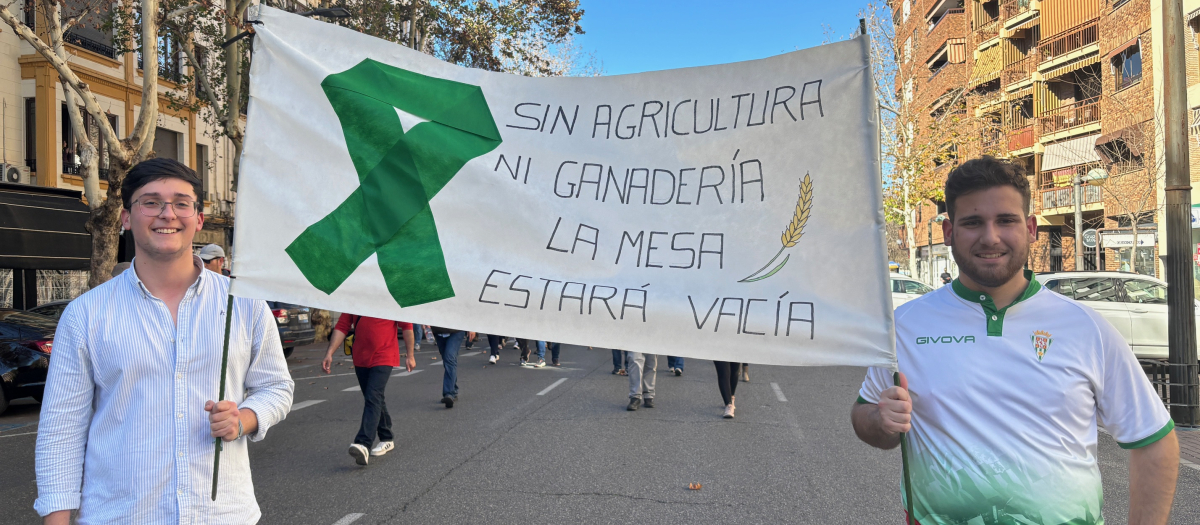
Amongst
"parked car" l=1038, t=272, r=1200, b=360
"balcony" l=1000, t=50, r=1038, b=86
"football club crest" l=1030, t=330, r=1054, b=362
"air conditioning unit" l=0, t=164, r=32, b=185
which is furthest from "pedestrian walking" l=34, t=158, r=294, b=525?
"balcony" l=1000, t=50, r=1038, b=86

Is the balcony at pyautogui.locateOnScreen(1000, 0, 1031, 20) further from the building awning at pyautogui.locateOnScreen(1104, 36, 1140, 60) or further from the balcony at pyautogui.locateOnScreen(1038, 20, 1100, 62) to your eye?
the building awning at pyautogui.locateOnScreen(1104, 36, 1140, 60)

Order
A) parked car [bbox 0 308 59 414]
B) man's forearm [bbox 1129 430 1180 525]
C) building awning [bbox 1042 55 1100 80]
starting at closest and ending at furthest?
man's forearm [bbox 1129 430 1180 525], parked car [bbox 0 308 59 414], building awning [bbox 1042 55 1100 80]

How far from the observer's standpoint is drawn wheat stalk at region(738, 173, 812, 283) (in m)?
2.65

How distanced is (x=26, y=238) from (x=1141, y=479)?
21.9 meters

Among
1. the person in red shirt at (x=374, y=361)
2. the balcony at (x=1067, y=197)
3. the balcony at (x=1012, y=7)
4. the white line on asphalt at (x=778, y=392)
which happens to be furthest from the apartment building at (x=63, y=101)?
the balcony at (x=1012, y=7)

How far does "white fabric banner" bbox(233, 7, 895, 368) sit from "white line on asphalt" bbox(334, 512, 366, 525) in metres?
2.71

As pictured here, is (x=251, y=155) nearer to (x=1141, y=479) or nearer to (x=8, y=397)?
(x=1141, y=479)

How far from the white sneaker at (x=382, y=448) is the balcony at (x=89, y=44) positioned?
65.9 ft

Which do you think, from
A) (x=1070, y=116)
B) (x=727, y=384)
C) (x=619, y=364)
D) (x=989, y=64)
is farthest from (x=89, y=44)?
(x=989, y=64)

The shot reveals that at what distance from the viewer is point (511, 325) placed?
2.84 metres

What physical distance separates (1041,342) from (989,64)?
44.0 meters

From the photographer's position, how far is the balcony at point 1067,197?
32875mm

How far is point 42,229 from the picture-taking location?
19.0 m

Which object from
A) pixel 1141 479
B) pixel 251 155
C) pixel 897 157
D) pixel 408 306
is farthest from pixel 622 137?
pixel 897 157
